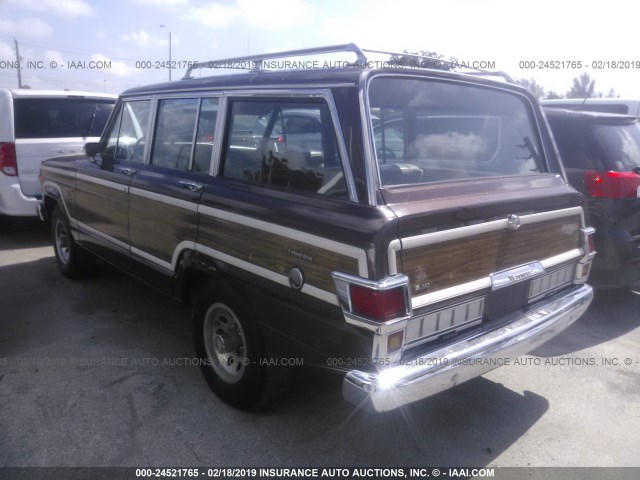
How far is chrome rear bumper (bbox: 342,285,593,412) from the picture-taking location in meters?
2.34

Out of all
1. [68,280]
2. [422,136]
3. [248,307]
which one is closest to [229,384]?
[248,307]

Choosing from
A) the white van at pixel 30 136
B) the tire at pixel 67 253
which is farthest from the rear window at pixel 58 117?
the tire at pixel 67 253

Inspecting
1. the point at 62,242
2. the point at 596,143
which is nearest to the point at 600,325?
the point at 596,143

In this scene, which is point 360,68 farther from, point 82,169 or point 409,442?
point 82,169

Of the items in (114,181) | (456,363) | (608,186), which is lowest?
(456,363)

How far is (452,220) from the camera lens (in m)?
2.60

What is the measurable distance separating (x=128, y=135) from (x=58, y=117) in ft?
10.9

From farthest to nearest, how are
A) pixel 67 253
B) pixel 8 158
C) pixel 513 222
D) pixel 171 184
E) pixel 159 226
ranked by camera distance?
1. pixel 8 158
2. pixel 67 253
3. pixel 159 226
4. pixel 171 184
5. pixel 513 222

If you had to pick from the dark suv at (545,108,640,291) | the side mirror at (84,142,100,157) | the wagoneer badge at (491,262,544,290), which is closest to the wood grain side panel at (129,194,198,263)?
the side mirror at (84,142,100,157)

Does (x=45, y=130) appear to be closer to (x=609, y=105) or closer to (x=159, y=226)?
(x=159, y=226)

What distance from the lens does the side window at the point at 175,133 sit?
3605mm

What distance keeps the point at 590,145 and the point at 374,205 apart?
3.18 meters

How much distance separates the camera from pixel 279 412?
3.29 meters

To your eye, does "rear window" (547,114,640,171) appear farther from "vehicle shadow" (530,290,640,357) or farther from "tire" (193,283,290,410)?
"tire" (193,283,290,410)
